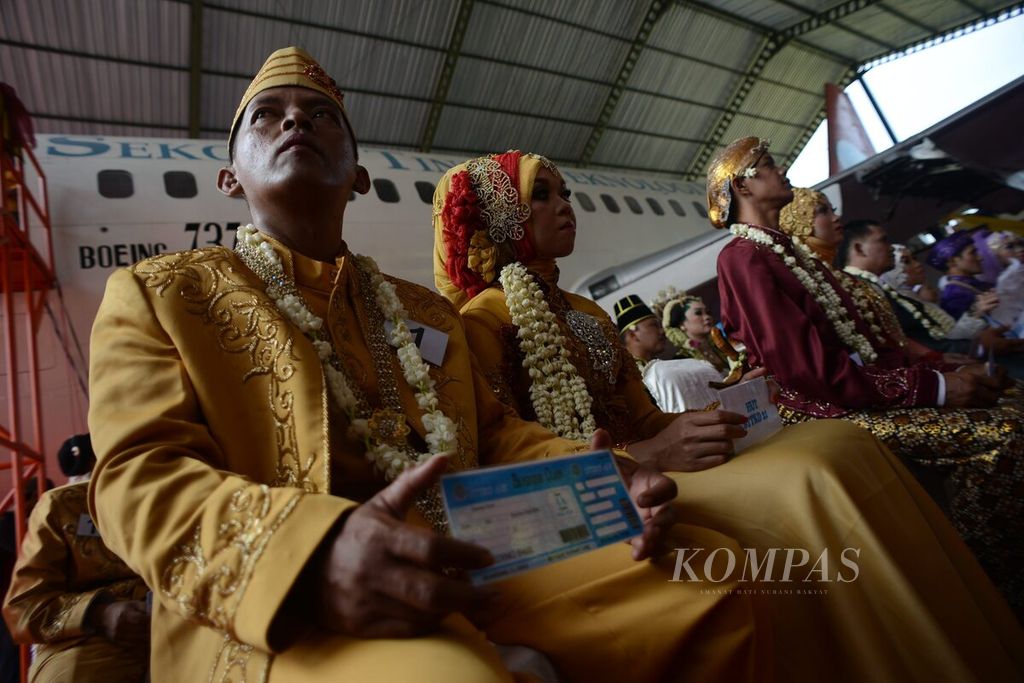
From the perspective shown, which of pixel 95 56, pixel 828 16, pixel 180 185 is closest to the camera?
pixel 180 185

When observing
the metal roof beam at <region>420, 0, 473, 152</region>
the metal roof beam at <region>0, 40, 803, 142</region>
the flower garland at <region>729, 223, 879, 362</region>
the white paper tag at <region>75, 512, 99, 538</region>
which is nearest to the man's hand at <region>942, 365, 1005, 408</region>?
the flower garland at <region>729, 223, 879, 362</region>

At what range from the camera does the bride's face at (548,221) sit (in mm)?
1912

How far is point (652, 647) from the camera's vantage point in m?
0.86

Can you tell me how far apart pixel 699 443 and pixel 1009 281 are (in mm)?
4128

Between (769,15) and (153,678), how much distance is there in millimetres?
15621

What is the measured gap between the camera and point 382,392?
46.3 inches

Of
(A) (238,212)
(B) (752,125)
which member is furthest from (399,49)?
(B) (752,125)

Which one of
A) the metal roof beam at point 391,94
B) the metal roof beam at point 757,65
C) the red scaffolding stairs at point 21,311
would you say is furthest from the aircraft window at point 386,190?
the metal roof beam at point 757,65

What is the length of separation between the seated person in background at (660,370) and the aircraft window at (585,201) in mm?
4462

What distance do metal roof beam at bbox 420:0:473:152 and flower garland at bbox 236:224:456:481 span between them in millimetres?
10454

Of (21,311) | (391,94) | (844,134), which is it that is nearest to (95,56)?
(391,94)

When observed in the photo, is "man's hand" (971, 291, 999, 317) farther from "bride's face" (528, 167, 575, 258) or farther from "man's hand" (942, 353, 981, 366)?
"bride's face" (528, 167, 575, 258)

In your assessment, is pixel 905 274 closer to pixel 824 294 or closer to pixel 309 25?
pixel 824 294

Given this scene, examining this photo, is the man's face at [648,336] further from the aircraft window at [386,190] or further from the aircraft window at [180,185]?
the aircraft window at [180,185]
